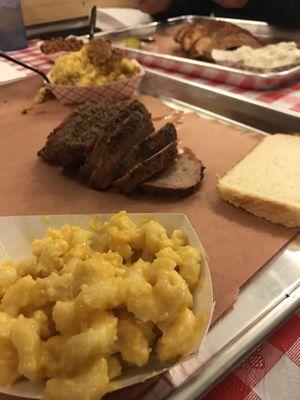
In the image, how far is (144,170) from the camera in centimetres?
148

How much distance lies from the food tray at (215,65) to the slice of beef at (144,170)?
38.8 inches

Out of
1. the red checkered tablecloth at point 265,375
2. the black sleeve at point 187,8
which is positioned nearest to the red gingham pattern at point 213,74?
the black sleeve at point 187,8

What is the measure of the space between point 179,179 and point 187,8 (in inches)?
107

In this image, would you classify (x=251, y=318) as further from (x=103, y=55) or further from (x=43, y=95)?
(x=43, y=95)

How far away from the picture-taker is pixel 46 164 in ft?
5.70

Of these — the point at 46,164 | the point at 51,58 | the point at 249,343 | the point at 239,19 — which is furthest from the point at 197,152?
the point at 239,19

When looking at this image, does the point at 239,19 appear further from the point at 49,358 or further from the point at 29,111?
the point at 49,358

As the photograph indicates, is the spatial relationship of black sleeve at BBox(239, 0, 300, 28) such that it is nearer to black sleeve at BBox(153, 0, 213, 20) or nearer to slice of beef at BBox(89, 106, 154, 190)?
black sleeve at BBox(153, 0, 213, 20)

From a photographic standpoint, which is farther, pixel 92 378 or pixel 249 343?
pixel 249 343

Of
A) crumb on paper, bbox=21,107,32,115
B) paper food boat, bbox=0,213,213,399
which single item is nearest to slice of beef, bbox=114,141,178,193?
paper food boat, bbox=0,213,213,399

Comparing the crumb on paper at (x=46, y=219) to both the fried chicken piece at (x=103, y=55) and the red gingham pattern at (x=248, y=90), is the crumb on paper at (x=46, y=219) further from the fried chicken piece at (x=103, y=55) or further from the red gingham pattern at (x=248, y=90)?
the fried chicken piece at (x=103, y=55)

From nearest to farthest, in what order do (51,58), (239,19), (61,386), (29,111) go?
(61,386) < (29,111) < (51,58) < (239,19)

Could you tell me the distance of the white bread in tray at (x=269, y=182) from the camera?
52.3 inches

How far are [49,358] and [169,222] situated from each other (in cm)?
46
